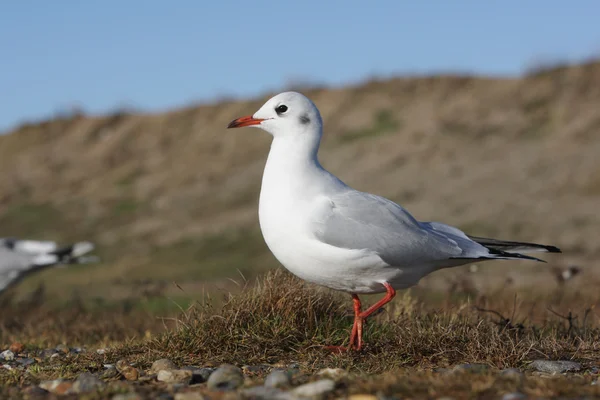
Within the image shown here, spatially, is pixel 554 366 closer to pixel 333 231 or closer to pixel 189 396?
pixel 333 231

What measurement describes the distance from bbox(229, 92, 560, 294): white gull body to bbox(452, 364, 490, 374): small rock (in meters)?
0.83

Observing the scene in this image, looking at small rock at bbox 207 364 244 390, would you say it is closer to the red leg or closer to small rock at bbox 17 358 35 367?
the red leg

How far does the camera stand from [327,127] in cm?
2927

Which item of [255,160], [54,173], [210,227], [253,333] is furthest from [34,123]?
[253,333]

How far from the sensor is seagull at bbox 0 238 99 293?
10867mm

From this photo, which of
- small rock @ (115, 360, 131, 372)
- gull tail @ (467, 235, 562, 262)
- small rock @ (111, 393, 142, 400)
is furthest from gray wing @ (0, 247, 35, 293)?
small rock @ (111, 393, 142, 400)

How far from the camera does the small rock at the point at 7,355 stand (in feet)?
19.8

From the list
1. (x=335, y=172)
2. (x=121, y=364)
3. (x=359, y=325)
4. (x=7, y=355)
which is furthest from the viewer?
(x=335, y=172)

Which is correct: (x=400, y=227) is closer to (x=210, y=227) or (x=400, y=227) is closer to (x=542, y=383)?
(x=542, y=383)

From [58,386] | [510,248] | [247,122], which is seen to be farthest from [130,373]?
[510,248]

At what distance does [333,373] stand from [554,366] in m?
1.53

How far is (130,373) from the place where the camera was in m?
4.86

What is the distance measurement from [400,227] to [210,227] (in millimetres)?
19670

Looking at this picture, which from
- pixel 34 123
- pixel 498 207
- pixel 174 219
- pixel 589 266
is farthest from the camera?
pixel 34 123
